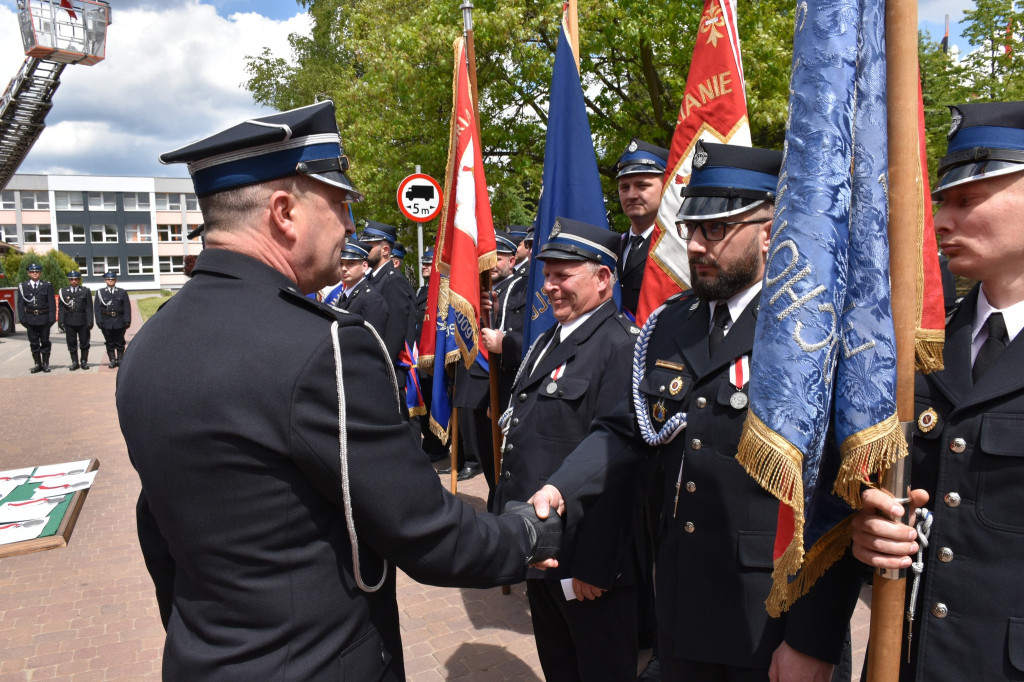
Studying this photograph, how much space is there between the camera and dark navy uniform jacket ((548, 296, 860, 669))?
2178 mm

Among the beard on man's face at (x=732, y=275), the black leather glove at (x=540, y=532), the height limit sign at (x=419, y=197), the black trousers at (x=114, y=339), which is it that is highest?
the height limit sign at (x=419, y=197)

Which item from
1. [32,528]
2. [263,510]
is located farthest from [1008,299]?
[32,528]

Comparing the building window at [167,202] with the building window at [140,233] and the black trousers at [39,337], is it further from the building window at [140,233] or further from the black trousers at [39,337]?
the black trousers at [39,337]

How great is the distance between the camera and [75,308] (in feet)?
55.5

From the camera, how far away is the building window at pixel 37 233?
68.3 m

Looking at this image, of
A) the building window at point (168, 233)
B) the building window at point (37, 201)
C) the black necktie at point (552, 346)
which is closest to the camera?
the black necktie at point (552, 346)

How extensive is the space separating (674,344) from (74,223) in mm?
80955

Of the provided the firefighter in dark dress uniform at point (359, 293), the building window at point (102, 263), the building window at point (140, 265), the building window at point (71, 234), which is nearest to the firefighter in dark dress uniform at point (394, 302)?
the firefighter in dark dress uniform at point (359, 293)

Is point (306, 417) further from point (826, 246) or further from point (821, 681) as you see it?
point (821, 681)

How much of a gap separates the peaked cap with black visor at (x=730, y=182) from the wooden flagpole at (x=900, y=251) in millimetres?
820

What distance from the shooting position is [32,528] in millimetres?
3432

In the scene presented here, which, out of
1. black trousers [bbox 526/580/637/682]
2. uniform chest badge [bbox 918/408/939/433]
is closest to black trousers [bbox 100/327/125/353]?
black trousers [bbox 526/580/637/682]

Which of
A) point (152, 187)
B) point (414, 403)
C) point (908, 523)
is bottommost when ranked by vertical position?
point (414, 403)

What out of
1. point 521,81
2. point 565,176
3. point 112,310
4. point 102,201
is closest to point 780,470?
point 565,176
